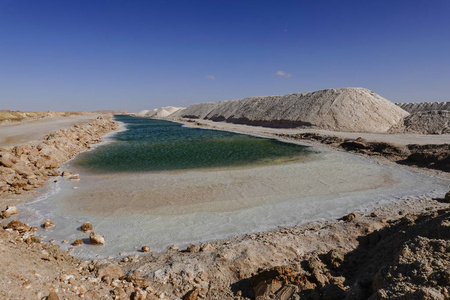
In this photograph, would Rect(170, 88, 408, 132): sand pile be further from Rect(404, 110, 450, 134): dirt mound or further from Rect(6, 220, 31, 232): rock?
Rect(6, 220, 31, 232): rock

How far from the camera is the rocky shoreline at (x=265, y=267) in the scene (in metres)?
3.69

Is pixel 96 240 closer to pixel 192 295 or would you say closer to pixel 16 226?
pixel 16 226

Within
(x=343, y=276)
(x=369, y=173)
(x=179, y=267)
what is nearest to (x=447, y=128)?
(x=369, y=173)

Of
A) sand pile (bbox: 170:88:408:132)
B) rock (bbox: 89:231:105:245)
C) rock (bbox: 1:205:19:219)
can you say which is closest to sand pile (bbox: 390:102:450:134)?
sand pile (bbox: 170:88:408:132)

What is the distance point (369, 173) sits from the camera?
43.9 ft

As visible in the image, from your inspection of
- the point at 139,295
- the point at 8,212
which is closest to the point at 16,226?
the point at 8,212

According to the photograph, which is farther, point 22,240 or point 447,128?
point 447,128

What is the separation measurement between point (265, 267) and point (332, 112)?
38379mm

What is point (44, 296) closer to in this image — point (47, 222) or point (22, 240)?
point (22, 240)

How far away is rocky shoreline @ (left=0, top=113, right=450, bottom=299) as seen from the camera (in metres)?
3.69

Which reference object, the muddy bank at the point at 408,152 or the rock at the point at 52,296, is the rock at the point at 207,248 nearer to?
the rock at the point at 52,296

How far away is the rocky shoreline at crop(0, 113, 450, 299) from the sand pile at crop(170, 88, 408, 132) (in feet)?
104

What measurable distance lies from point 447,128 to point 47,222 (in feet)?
118

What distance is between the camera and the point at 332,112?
39188mm
